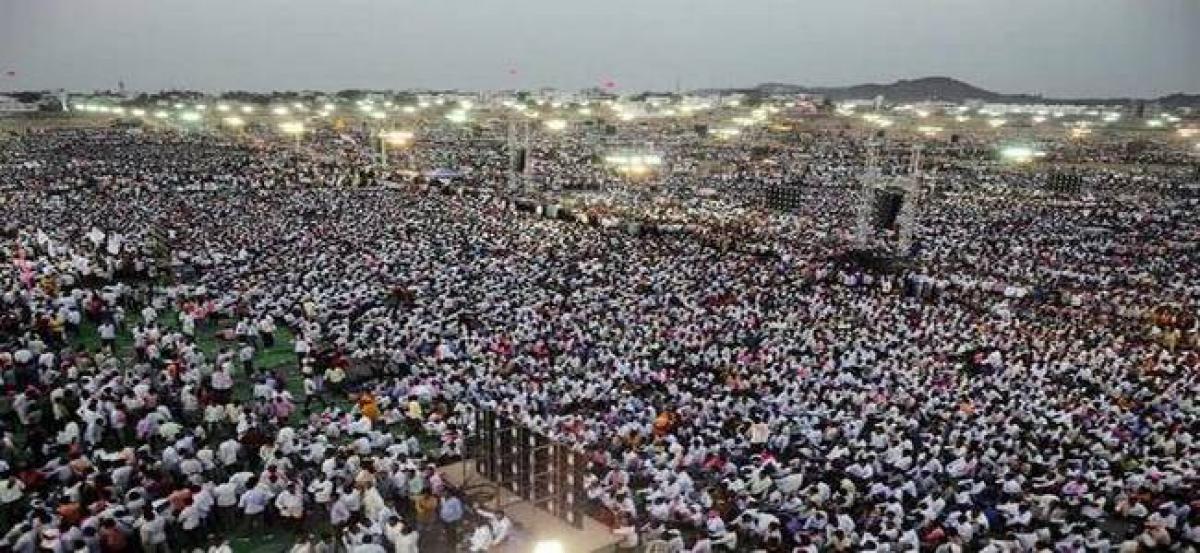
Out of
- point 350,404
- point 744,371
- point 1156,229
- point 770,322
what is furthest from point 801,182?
point 350,404

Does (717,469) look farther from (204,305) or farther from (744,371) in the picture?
(204,305)

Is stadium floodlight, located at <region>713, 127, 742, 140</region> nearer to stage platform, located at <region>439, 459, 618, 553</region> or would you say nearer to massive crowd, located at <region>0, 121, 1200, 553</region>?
massive crowd, located at <region>0, 121, 1200, 553</region>

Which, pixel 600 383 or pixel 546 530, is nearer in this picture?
pixel 546 530

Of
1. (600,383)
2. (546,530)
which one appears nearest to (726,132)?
(600,383)

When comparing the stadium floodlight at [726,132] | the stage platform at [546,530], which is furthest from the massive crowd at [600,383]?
the stadium floodlight at [726,132]

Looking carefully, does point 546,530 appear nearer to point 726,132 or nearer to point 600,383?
point 600,383

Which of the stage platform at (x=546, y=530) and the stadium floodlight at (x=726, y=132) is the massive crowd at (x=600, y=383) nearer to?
the stage platform at (x=546, y=530)
